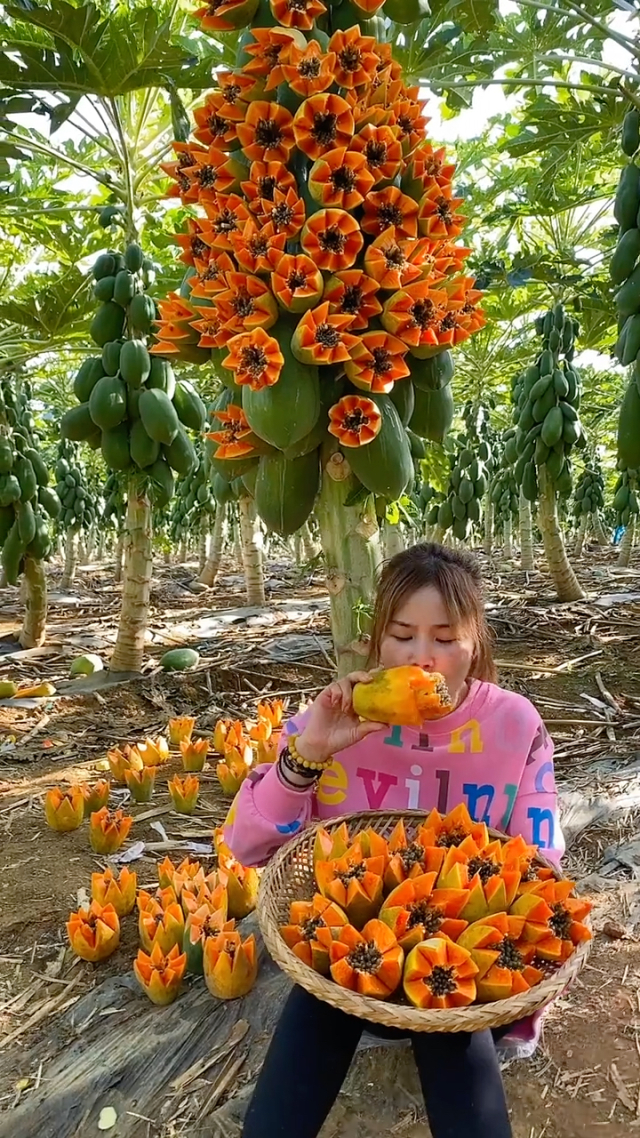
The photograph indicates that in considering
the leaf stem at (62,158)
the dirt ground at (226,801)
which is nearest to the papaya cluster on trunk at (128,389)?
the leaf stem at (62,158)

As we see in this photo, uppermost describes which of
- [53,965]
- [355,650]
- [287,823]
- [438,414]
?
[438,414]

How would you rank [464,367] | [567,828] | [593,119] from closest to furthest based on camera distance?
[567,828] → [593,119] → [464,367]

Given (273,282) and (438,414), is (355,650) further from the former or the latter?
(273,282)

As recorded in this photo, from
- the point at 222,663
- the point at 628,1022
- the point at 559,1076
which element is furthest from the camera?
the point at 222,663

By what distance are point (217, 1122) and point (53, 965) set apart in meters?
0.83

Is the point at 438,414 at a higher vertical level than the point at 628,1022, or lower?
higher

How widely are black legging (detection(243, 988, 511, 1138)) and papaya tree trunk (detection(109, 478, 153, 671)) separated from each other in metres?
3.47

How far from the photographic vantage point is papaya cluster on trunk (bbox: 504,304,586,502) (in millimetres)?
6738

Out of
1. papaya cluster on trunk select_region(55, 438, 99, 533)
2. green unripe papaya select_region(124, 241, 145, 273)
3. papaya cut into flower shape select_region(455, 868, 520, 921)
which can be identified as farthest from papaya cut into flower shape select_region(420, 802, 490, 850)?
papaya cluster on trunk select_region(55, 438, 99, 533)

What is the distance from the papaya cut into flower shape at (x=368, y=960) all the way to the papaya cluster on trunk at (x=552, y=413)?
19.4 feet

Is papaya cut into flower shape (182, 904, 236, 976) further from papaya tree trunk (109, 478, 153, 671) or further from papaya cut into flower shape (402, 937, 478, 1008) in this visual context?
papaya tree trunk (109, 478, 153, 671)

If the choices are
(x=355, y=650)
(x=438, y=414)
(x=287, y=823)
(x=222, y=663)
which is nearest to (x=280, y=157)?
(x=438, y=414)

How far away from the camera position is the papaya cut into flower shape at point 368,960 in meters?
1.24

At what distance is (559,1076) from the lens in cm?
153
